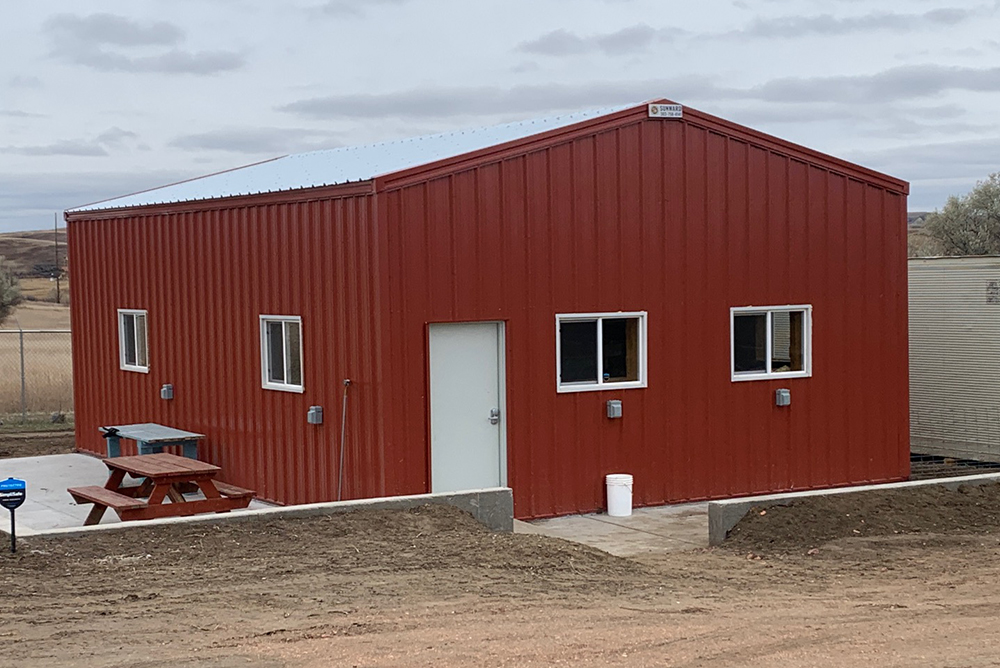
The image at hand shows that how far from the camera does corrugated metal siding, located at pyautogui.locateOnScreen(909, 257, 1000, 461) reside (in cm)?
1853

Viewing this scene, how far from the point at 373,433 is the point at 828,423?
5.72m

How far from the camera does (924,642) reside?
825 cm

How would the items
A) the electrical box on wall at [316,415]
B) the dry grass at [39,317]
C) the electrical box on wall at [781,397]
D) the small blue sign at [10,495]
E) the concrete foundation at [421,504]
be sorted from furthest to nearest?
the dry grass at [39,317], the electrical box on wall at [781,397], the electrical box on wall at [316,415], the concrete foundation at [421,504], the small blue sign at [10,495]

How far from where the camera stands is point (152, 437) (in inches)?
620

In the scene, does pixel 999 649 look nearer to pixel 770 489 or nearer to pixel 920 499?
pixel 920 499

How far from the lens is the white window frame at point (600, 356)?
46.9 feet

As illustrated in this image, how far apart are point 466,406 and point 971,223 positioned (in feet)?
91.1

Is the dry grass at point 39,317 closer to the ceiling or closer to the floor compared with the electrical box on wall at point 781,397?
closer to the ceiling

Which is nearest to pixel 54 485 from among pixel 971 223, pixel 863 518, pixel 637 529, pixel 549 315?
→ pixel 549 315

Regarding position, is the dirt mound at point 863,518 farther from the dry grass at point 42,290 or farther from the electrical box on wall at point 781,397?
the dry grass at point 42,290

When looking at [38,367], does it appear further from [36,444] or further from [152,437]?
[152,437]

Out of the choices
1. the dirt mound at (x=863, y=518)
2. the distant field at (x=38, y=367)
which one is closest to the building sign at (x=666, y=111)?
the dirt mound at (x=863, y=518)

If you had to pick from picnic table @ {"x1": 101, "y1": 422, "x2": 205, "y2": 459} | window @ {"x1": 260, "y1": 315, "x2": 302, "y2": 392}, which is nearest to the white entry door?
window @ {"x1": 260, "y1": 315, "x2": 302, "y2": 392}

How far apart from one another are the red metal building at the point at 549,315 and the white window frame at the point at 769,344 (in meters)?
0.03
